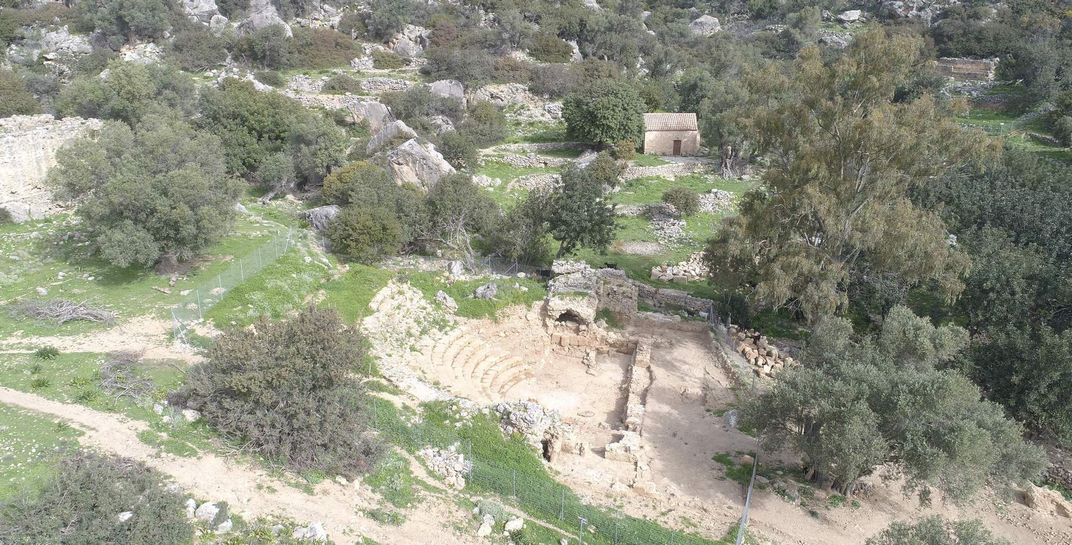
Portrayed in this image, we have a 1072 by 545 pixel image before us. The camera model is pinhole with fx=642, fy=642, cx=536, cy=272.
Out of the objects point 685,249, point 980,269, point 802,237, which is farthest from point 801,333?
point 685,249

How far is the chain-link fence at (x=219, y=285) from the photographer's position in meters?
23.5

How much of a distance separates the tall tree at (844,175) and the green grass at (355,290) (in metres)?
15.5

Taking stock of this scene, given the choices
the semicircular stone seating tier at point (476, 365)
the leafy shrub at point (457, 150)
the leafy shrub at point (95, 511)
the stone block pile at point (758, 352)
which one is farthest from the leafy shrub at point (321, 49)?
the leafy shrub at point (95, 511)

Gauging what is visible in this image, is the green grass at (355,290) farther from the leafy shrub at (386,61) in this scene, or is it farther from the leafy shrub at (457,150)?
the leafy shrub at (386,61)

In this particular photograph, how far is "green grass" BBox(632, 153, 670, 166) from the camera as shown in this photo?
175 feet

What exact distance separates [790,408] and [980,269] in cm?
1390

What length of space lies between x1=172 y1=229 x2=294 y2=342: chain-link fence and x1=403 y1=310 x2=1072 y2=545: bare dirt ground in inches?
322

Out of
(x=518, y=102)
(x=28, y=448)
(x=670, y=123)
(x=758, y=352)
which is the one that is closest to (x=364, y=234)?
(x=28, y=448)

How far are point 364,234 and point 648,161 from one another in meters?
30.1

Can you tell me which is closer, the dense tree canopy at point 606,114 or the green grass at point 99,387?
the green grass at point 99,387

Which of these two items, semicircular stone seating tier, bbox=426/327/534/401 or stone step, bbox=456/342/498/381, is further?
A: stone step, bbox=456/342/498/381

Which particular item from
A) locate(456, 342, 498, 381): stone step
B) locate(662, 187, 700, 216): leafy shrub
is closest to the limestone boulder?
locate(662, 187, 700, 216): leafy shrub

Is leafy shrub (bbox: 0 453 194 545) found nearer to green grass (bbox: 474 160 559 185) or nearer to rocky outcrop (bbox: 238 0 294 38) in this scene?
green grass (bbox: 474 160 559 185)

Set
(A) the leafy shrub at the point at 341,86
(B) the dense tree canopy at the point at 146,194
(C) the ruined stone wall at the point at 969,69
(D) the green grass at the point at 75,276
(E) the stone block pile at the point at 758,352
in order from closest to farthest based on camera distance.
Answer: (D) the green grass at the point at 75,276, (B) the dense tree canopy at the point at 146,194, (E) the stone block pile at the point at 758,352, (A) the leafy shrub at the point at 341,86, (C) the ruined stone wall at the point at 969,69
